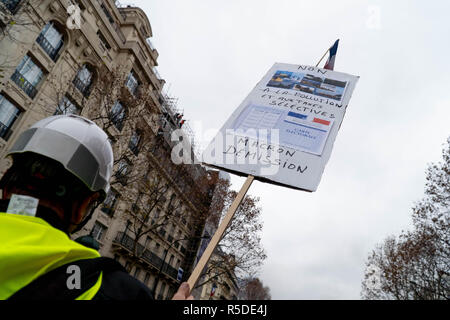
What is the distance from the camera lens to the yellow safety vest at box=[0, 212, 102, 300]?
3.01 ft

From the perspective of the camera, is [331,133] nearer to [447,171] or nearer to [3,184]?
[3,184]

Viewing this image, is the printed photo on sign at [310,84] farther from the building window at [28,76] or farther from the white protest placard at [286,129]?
the building window at [28,76]

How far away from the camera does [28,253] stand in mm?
945

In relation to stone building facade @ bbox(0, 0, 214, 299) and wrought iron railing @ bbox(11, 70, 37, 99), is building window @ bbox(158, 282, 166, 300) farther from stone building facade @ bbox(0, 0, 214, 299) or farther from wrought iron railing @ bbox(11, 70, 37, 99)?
wrought iron railing @ bbox(11, 70, 37, 99)

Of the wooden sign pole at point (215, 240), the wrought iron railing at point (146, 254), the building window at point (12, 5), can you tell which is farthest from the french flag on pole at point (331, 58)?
the wrought iron railing at point (146, 254)

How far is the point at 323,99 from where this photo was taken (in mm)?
2951

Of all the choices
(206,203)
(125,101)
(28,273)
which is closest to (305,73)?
(28,273)

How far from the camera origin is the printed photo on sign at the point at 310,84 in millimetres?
3055

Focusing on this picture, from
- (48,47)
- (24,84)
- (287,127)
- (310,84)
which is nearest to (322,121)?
(287,127)

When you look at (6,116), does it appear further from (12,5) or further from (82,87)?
(12,5)

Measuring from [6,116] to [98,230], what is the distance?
9.74 metres

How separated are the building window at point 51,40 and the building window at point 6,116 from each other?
3509 mm

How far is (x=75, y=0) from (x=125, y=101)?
29.9ft

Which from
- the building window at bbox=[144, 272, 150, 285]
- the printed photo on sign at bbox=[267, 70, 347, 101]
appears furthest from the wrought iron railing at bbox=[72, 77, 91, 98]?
the building window at bbox=[144, 272, 150, 285]
